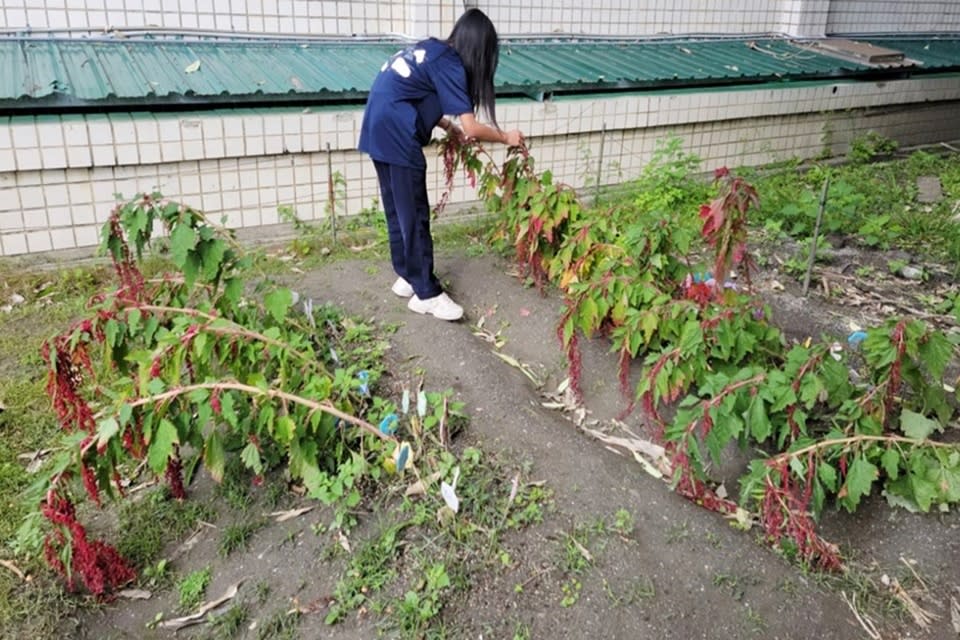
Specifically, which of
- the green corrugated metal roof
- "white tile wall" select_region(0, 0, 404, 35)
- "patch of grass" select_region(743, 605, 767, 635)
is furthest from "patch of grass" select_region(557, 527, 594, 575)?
"white tile wall" select_region(0, 0, 404, 35)

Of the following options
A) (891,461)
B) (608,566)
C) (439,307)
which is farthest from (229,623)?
(891,461)

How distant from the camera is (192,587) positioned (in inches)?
105

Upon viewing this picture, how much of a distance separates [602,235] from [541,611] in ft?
7.01

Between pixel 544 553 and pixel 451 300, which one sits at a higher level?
pixel 451 300

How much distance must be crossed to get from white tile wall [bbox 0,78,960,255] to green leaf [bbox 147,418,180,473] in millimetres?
3014

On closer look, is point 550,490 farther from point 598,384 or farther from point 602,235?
point 602,235

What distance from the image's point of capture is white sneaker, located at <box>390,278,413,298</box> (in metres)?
4.34

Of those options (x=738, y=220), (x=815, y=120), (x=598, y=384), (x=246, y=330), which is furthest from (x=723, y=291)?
(x=815, y=120)

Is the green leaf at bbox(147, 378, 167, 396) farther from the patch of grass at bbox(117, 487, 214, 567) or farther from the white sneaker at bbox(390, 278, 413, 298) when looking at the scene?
the white sneaker at bbox(390, 278, 413, 298)

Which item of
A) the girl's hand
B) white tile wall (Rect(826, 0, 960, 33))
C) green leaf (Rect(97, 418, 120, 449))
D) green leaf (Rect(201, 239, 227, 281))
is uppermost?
white tile wall (Rect(826, 0, 960, 33))

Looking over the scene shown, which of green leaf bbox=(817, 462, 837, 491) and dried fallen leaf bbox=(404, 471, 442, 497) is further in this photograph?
dried fallen leaf bbox=(404, 471, 442, 497)

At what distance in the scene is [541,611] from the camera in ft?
8.02

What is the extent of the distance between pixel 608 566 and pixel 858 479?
35.5 inches

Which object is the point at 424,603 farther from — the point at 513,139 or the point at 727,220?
the point at 513,139
